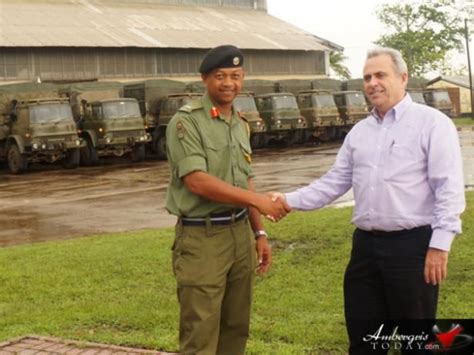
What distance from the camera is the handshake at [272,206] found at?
3.65 m

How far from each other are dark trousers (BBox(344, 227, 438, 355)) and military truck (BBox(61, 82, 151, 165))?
19.7 m

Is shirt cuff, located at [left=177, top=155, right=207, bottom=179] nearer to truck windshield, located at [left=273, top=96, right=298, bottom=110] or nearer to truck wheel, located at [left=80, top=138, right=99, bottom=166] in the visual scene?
truck wheel, located at [left=80, top=138, right=99, bottom=166]

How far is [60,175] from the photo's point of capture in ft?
68.9

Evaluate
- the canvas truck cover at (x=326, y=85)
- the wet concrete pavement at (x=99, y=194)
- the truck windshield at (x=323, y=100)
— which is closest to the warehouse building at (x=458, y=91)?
the canvas truck cover at (x=326, y=85)

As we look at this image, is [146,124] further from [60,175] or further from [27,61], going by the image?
[27,61]

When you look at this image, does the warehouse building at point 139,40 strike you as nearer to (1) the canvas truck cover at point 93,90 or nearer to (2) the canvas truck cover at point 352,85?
(2) the canvas truck cover at point 352,85

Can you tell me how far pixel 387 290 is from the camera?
357 cm

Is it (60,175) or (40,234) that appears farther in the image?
(60,175)

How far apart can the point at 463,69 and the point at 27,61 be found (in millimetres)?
44217

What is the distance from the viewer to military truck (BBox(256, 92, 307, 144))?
28312mm

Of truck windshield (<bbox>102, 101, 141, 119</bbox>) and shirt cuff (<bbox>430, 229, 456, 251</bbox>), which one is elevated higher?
truck windshield (<bbox>102, 101, 141, 119</bbox>)

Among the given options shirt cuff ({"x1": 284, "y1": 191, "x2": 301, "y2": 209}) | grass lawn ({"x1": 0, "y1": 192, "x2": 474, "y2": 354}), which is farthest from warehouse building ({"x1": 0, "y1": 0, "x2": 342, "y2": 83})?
shirt cuff ({"x1": 284, "y1": 191, "x2": 301, "y2": 209})

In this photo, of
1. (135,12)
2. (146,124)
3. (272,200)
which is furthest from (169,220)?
(135,12)

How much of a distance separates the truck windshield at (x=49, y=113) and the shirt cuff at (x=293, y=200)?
1874 centimetres
